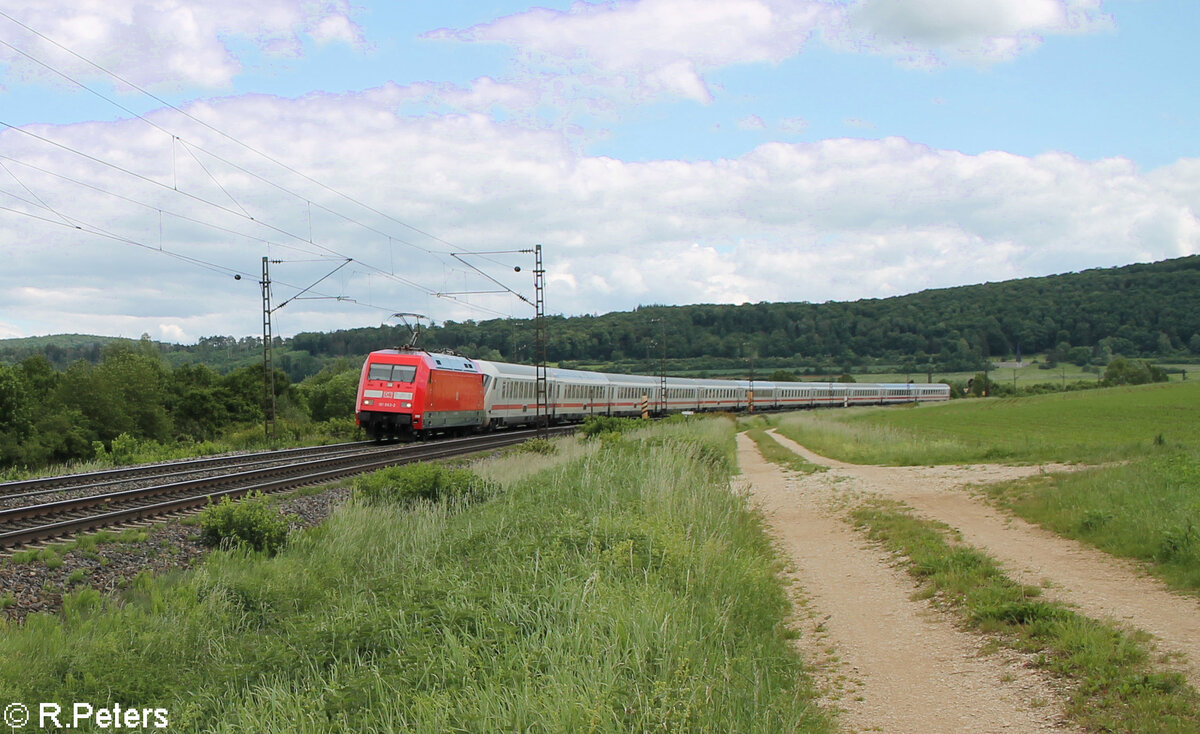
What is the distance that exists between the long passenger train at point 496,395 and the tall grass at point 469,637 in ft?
66.1

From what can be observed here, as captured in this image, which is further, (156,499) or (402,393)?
(402,393)

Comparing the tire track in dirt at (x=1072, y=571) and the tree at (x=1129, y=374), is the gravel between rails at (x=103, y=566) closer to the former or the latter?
the tire track in dirt at (x=1072, y=571)

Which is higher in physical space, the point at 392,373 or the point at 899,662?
the point at 392,373

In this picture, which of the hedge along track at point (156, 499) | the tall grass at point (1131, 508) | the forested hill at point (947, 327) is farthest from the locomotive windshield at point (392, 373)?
the forested hill at point (947, 327)

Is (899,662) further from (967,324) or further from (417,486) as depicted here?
(967,324)

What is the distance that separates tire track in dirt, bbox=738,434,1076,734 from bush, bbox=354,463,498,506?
6379 millimetres

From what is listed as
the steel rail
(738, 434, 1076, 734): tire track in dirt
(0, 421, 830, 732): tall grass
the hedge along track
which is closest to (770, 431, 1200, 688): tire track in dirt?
(738, 434, 1076, 734): tire track in dirt

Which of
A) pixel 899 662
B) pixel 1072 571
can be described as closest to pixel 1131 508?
pixel 1072 571

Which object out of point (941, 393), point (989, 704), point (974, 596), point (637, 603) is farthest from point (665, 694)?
point (941, 393)

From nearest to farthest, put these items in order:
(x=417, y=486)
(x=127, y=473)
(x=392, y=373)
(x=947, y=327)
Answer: (x=417, y=486) < (x=127, y=473) < (x=392, y=373) < (x=947, y=327)

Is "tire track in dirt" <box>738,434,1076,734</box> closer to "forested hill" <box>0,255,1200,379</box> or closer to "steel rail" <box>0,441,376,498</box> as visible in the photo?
"steel rail" <box>0,441,376,498</box>

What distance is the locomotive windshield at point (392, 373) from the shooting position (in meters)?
31.0

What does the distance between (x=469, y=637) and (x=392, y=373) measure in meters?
26.2

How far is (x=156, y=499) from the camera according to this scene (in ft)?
51.7
